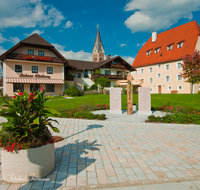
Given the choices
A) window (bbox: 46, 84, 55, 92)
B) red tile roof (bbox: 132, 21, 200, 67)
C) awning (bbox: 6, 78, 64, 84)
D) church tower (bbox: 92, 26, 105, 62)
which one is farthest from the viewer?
church tower (bbox: 92, 26, 105, 62)

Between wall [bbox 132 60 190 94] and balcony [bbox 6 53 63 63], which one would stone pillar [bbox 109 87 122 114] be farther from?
wall [bbox 132 60 190 94]

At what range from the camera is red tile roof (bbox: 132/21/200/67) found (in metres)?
36.5

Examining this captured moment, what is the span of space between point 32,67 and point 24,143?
94.3ft

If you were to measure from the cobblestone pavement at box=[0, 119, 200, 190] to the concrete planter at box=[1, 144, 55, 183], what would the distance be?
0.43 ft

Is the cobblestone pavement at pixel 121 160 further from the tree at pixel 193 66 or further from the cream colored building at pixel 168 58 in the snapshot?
the cream colored building at pixel 168 58

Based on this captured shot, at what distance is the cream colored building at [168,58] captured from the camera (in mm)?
36312

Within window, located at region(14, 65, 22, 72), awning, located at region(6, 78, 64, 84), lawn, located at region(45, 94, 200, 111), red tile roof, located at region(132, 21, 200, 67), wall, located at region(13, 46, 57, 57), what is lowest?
lawn, located at region(45, 94, 200, 111)

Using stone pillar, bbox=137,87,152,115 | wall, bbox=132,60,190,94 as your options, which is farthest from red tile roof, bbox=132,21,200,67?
stone pillar, bbox=137,87,152,115

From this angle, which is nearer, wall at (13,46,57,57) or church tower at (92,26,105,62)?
wall at (13,46,57,57)

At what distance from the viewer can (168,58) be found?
39312mm

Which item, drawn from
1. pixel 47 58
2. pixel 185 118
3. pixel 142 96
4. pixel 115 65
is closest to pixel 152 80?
pixel 115 65

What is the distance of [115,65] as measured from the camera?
41.8m

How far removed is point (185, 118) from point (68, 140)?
21.9ft

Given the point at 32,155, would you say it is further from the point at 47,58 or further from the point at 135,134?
the point at 47,58
